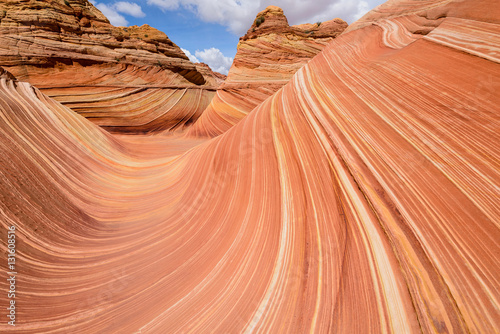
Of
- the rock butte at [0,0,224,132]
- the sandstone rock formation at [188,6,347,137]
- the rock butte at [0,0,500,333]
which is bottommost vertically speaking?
the rock butte at [0,0,500,333]

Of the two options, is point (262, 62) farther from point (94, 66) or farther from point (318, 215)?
point (318, 215)

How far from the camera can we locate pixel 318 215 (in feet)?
3.57

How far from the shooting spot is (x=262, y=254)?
110 cm

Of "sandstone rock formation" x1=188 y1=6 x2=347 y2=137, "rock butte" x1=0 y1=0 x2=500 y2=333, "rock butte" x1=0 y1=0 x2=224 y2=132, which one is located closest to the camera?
"rock butte" x1=0 y1=0 x2=500 y2=333

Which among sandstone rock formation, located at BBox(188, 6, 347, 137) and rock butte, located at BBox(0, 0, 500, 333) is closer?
rock butte, located at BBox(0, 0, 500, 333)

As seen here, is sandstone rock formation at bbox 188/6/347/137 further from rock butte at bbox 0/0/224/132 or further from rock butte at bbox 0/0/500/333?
rock butte at bbox 0/0/500/333

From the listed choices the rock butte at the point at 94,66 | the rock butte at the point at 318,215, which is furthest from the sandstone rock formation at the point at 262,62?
the rock butte at the point at 318,215

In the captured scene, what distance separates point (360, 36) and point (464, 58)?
1.25 m

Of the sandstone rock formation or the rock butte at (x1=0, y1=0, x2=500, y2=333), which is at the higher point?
the sandstone rock formation

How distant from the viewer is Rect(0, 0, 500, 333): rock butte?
2.50 ft

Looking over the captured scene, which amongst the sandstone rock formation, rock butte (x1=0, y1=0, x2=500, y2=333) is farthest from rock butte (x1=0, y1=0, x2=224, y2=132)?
rock butte (x1=0, y1=0, x2=500, y2=333)

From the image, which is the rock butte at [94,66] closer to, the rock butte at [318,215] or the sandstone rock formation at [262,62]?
the sandstone rock formation at [262,62]

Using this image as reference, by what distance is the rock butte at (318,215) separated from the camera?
2.50ft

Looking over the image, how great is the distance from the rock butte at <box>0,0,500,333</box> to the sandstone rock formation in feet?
10.5
